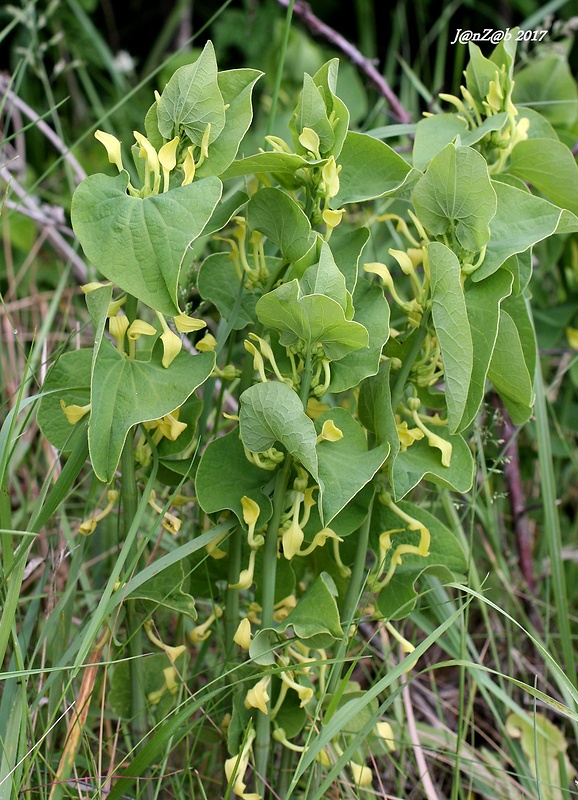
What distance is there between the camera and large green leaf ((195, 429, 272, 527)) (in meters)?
0.73

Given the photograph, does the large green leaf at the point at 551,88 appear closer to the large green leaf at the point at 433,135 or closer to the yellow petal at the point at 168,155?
the large green leaf at the point at 433,135

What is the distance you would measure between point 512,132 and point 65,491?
21.0 inches

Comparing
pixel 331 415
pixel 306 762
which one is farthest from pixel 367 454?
pixel 306 762

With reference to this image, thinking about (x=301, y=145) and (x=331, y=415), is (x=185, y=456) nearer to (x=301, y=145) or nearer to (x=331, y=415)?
(x=331, y=415)

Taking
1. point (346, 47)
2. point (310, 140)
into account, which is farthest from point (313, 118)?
point (346, 47)

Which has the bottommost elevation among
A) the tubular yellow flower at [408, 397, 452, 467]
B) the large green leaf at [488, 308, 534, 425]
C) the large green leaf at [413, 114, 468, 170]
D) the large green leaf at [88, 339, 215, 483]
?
the tubular yellow flower at [408, 397, 452, 467]

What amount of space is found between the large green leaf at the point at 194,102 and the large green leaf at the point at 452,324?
0.69 feet

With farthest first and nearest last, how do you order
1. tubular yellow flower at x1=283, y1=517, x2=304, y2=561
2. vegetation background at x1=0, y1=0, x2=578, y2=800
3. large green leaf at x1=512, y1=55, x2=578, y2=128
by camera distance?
large green leaf at x1=512, y1=55, x2=578, y2=128
vegetation background at x1=0, y1=0, x2=578, y2=800
tubular yellow flower at x1=283, y1=517, x2=304, y2=561

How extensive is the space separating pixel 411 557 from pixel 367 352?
9.4 inches

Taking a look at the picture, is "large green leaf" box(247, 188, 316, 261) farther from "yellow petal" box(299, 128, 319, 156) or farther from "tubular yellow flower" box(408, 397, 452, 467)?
"tubular yellow flower" box(408, 397, 452, 467)

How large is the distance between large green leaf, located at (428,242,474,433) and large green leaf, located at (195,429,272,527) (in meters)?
0.19

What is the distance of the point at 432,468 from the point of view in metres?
0.75

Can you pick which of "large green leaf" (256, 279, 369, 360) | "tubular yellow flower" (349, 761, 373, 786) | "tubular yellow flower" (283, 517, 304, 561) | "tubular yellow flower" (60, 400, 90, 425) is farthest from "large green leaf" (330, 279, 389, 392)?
"tubular yellow flower" (349, 761, 373, 786)

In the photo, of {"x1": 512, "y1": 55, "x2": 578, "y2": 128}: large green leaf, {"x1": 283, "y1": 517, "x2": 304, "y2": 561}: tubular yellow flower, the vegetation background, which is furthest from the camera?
{"x1": 512, "y1": 55, "x2": 578, "y2": 128}: large green leaf
